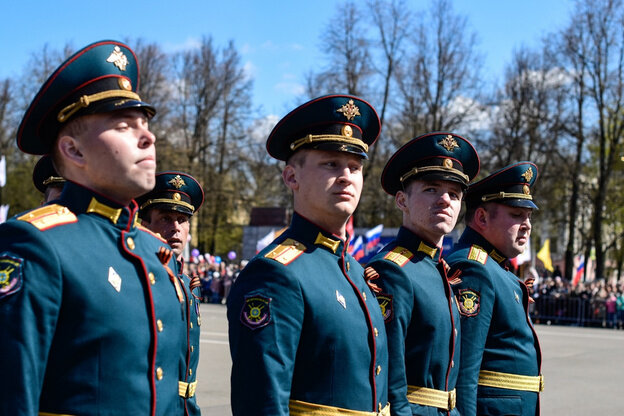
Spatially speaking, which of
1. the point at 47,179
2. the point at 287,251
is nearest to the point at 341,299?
the point at 287,251

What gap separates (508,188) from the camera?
5.07 m

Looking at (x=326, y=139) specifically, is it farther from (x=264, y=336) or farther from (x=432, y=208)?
(x=432, y=208)

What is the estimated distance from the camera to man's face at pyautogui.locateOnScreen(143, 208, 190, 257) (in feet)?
17.9

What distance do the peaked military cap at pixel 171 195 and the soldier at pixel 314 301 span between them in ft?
6.67

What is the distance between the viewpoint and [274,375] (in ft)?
9.33

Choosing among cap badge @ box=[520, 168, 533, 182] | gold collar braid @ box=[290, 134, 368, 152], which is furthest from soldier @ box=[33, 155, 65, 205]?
cap badge @ box=[520, 168, 533, 182]

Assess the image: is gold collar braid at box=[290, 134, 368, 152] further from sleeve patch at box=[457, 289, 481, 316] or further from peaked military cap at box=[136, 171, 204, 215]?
peaked military cap at box=[136, 171, 204, 215]

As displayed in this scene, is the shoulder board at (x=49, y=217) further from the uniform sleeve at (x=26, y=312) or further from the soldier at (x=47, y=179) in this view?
the soldier at (x=47, y=179)

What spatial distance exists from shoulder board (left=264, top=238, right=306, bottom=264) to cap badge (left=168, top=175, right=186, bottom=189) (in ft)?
8.00

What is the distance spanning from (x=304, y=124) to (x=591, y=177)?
35407 millimetres

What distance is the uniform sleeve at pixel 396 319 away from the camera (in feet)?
11.7

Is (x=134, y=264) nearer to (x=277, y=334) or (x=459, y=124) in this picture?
(x=277, y=334)

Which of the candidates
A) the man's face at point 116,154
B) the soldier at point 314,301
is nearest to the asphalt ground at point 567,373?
the soldier at point 314,301

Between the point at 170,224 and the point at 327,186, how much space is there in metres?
2.45
